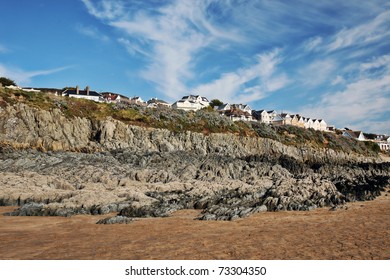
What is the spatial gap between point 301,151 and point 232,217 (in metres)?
47.1

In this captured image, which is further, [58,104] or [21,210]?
[58,104]

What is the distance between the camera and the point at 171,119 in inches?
2181

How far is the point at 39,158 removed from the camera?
31938 millimetres

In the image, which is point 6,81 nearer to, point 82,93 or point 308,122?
point 82,93

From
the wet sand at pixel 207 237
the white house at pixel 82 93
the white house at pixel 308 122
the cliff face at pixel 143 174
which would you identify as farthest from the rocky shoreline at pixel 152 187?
the white house at pixel 308 122

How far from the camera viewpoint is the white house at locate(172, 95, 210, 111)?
92744 millimetres

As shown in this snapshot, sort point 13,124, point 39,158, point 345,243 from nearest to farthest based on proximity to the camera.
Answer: point 345,243, point 39,158, point 13,124

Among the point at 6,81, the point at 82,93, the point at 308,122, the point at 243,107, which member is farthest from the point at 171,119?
the point at 308,122

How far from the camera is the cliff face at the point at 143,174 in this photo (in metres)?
19.9

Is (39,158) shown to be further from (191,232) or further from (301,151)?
(301,151)

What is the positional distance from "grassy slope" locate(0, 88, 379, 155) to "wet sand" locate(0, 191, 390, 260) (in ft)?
102

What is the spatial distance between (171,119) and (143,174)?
27.1 metres

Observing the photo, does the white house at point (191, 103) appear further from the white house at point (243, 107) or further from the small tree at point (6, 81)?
the small tree at point (6, 81)
